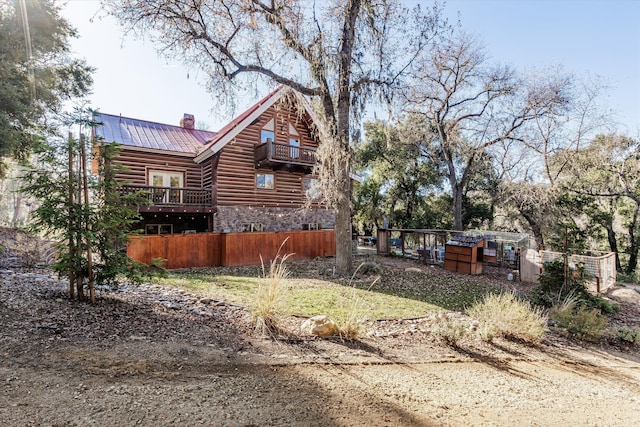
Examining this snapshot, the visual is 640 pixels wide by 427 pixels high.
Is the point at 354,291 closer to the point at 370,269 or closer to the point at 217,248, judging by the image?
the point at 370,269

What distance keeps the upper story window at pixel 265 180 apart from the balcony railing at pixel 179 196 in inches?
95.6

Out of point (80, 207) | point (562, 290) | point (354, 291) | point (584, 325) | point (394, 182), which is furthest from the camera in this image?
point (394, 182)

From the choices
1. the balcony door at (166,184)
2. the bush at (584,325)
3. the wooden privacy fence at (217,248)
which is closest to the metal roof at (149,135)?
the balcony door at (166,184)

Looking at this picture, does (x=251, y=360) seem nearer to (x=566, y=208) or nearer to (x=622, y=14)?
(x=622, y=14)

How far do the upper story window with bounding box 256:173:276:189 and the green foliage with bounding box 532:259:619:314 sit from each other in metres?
12.2

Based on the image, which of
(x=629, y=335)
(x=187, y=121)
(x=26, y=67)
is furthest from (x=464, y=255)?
(x=26, y=67)

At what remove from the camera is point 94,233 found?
4.38 metres

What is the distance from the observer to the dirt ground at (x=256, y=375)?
241 cm

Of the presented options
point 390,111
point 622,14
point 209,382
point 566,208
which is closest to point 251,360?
point 209,382

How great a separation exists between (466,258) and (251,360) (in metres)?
10.8

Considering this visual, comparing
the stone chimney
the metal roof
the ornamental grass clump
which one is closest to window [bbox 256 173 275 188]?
the metal roof

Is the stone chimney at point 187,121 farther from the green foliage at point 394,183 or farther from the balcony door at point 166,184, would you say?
the green foliage at point 394,183

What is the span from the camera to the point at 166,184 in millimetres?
14734

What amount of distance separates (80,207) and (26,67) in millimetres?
12030
